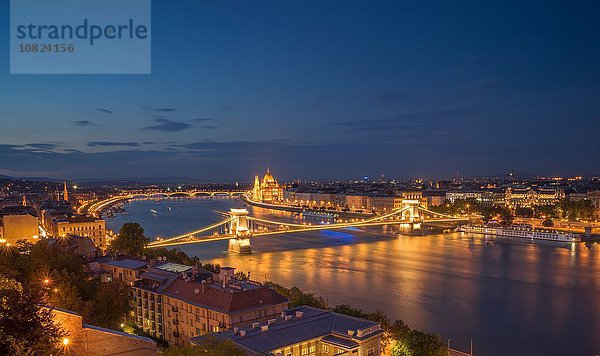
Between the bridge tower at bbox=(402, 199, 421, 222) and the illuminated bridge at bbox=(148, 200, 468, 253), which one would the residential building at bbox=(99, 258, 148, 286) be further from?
the bridge tower at bbox=(402, 199, 421, 222)

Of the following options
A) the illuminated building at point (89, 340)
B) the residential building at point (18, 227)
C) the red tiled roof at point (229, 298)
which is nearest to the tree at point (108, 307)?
the red tiled roof at point (229, 298)

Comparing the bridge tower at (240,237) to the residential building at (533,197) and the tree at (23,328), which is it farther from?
the residential building at (533,197)

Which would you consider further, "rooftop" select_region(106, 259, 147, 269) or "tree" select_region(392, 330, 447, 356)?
"rooftop" select_region(106, 259, 147, 269)

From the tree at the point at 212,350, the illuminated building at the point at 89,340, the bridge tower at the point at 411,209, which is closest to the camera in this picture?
the illuminated building at the point at 89,340

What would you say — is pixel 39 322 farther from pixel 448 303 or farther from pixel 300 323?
pixel 448 303

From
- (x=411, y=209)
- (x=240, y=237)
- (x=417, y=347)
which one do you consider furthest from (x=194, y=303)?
(x=411, y=209)

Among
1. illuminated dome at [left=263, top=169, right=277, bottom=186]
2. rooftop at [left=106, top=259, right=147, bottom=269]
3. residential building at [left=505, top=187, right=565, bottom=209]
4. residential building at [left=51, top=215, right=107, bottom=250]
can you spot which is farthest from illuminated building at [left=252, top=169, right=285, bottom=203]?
rooftop at [left=106, top=259, right=147, bottom=269]
